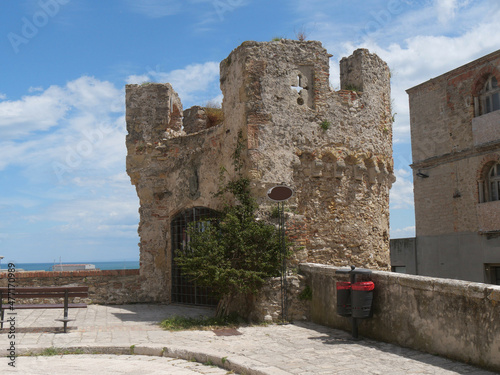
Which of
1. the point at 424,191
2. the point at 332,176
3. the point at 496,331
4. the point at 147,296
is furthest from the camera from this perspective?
the point at 424,191

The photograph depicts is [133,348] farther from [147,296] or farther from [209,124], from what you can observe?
[209,124]

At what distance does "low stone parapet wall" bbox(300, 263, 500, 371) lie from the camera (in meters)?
5.82

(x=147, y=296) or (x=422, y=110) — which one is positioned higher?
(x=422, y=110)

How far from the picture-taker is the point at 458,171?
21453mm

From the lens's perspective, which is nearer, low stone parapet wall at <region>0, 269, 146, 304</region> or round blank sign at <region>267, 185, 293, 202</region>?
round blank sign at <region>267, 185, 293, 202</region>

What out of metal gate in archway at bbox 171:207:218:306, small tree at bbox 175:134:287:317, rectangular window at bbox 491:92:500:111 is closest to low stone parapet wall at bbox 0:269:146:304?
metal gate in archway at bbox 171:207:218:306

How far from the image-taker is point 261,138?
10234mm

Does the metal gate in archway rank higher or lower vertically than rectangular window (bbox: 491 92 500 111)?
lower

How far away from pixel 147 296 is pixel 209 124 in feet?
16.2

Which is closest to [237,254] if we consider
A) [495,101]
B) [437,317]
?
[437,317]

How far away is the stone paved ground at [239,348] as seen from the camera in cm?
603

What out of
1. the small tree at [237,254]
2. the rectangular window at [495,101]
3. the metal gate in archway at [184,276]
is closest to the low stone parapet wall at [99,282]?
the metal gate in archway at [184,276]

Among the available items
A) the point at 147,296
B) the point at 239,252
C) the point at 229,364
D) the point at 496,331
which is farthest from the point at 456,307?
the point at 147,296

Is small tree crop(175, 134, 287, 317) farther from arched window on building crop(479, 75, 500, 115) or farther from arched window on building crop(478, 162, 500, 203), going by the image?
arched window on building crop(479, 75, 500, 115)
